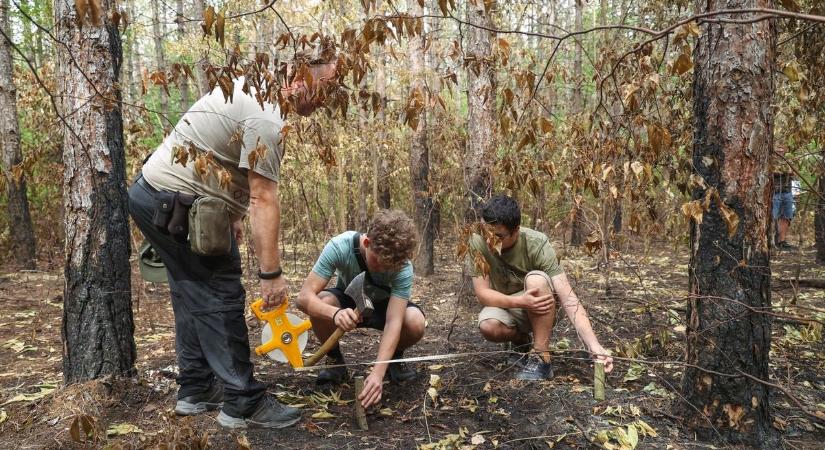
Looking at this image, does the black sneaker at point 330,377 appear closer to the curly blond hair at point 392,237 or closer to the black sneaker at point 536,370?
the curly blond hair at point 392,237

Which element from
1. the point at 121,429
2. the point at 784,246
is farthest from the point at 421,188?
the point at 784,246

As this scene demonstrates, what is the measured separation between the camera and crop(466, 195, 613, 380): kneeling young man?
3.27 m

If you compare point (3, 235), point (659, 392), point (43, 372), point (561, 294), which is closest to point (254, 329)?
point (43, 372)

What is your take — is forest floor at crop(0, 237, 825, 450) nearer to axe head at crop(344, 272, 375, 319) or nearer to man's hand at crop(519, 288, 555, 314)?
man's hand at crop(519, 288, 555, 314)

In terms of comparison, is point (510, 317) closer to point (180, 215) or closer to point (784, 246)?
point (180, 215)

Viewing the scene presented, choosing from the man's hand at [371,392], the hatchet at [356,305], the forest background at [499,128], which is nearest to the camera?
the forest background at [499,128]

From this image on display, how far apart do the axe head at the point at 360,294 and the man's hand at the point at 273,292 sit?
0.46 meters

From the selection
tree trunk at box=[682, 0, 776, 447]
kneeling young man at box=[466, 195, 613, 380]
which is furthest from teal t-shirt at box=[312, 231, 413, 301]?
tree trunk at box=[682, 0, 776, 447]

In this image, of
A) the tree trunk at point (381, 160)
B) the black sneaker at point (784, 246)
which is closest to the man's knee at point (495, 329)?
the tree trunk at point (381, 160)

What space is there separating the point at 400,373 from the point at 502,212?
110cm

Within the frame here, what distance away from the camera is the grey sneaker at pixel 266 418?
2.73 m

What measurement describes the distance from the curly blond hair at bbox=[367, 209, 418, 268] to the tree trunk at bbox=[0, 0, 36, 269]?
18.7ft

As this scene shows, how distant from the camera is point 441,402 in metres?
3.17

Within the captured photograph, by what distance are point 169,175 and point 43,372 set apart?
1.93 metres
